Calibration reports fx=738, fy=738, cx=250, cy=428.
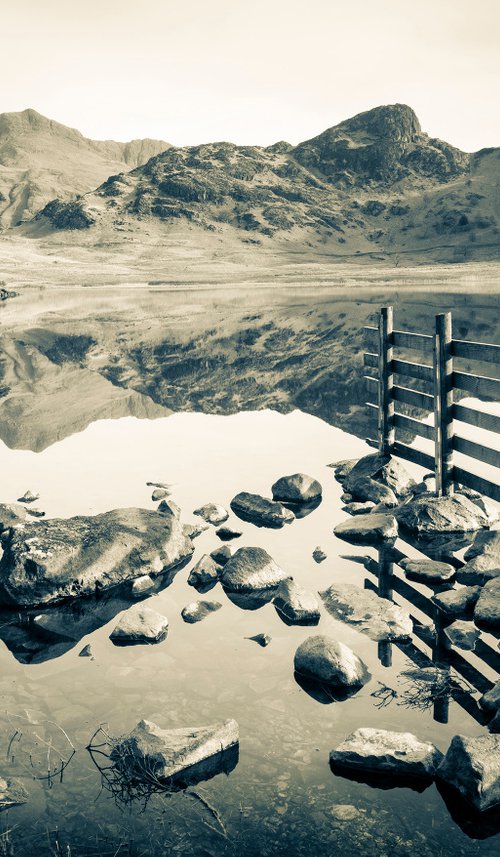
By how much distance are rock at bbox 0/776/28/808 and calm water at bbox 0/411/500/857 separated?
0.07 m

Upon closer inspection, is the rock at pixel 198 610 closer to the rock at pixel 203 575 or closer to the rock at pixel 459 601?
the rock at pixel 203 575

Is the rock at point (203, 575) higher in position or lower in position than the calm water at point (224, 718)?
lower

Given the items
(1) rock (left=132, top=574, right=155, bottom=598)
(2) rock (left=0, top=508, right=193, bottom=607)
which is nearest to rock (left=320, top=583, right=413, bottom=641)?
(1) rock (left=132, top=574, right=155, bottom=598)

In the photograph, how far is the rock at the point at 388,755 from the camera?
5.25 metres

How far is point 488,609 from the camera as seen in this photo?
762 centimetres

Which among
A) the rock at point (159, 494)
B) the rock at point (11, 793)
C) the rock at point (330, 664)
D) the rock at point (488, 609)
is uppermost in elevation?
the rock at point (11, 793)

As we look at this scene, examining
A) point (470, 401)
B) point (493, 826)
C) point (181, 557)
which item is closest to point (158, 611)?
point (181, 557)

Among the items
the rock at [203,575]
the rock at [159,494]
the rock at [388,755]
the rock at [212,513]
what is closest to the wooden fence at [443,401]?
the rock at [212,513]

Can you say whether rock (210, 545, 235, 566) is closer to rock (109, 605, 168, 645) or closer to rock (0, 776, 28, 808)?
rock (109, 605, 168, 645)

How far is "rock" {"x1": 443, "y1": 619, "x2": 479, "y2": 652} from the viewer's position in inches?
283

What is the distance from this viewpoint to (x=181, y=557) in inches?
388

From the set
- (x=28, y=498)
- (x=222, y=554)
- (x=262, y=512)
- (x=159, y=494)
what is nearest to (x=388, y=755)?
(x=222, y=554)

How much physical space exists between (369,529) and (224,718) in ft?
16.1

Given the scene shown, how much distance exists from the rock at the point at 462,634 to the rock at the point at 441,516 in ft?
10.3
